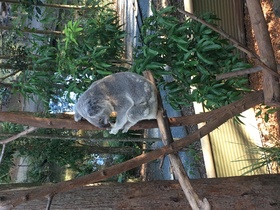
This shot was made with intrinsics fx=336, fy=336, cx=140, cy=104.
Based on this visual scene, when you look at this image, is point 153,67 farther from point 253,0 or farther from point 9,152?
point 9,152

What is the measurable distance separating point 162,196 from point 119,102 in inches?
22.8

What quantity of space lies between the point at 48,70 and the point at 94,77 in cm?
54

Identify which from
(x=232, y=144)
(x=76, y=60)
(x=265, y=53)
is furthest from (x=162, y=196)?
(x=232, y=144)

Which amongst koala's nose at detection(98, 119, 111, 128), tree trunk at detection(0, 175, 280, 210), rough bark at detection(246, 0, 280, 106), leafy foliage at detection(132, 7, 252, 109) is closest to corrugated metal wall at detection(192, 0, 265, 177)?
leafy foliage at detection(132, 7, 252, 109)

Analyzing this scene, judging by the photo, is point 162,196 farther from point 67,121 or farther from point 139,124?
point 67,121

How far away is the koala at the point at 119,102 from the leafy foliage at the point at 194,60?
0.48 meters

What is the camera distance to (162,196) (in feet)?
6.09

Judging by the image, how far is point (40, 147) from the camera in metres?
3.40

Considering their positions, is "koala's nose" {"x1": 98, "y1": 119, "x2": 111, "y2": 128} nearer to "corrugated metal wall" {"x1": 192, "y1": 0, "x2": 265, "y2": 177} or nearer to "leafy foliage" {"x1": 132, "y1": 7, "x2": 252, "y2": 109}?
"leafy foliage" {"x1": 132, "y1": 7, "x2": 252, "y2": 109}

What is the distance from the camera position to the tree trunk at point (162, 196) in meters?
1.80

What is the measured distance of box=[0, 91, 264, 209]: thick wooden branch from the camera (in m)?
1.30

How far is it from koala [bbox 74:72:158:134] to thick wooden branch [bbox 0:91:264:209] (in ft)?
0.97

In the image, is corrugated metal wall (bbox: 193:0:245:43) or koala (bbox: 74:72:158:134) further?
corrugated metal wall (bbox: 193:0:245:43)

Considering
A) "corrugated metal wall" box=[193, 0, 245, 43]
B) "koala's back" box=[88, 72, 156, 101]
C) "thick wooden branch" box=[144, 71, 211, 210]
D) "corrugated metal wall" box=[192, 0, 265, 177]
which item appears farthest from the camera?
"corrugated metal wall" box=[193, 0, 245, 43]
